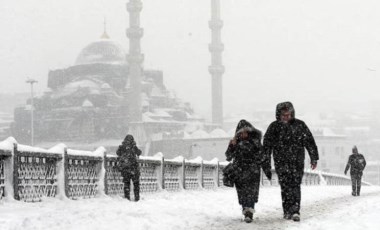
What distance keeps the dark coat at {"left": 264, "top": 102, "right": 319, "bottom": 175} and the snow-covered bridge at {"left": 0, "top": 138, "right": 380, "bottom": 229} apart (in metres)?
0.67

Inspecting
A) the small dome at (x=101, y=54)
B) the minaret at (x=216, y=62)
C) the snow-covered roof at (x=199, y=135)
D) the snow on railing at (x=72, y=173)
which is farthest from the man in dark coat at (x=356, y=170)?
the small dome at (x=101, y=54)

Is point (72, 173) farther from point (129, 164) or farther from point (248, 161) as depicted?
point (248, 161)

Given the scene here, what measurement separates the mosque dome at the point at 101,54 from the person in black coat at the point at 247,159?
90.3m

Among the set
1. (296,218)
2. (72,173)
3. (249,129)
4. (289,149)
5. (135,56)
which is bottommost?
(296,218)

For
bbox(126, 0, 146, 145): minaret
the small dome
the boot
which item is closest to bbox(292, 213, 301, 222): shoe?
the boot

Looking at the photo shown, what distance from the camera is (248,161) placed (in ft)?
24.9

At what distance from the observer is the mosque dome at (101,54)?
98.1 meters

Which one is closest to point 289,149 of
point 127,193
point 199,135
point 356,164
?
point 127,193

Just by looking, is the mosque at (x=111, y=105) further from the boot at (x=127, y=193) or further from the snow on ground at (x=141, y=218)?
the snow on ground at (x=141, y=218)

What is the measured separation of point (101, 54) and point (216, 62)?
20296mm

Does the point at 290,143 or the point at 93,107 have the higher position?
the point at 93,107

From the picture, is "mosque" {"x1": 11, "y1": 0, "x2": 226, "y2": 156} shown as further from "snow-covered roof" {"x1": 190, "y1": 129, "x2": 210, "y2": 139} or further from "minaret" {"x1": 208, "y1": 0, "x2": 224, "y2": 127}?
"snow-covered roof" {"x1": 190, "y1": 129, "x2": 210, "y2": 139}

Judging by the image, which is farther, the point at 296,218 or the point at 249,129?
the point at 249,129

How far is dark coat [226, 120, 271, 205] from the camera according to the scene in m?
7.50
